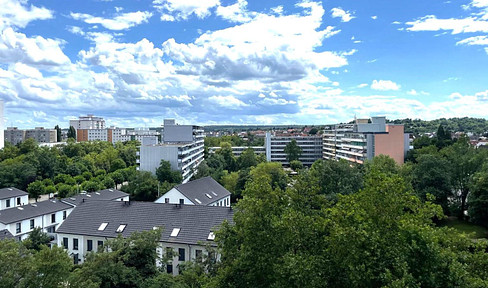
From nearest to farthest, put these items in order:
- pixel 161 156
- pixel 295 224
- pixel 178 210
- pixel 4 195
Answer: pixel 295 224, pixel 178 210, pixel 4 195, pixel 161 156

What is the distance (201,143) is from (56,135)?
3982 inches

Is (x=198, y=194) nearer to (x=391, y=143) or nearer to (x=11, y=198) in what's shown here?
(x=11, y=198)

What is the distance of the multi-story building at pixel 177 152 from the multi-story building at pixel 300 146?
25396mm

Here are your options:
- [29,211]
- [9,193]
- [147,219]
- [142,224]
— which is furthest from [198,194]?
[9,193]

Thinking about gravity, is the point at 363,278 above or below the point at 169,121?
below

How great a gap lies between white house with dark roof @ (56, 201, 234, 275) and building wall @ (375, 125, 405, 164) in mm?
47673

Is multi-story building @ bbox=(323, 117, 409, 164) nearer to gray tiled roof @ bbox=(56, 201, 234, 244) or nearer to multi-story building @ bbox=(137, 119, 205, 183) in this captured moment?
multi-story building @ bbox=(137, 119, 205, 183)

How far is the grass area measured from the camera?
121 ft

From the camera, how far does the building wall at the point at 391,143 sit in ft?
225

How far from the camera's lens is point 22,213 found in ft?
120

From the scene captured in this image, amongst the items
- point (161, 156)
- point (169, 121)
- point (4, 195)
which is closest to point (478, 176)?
point (161, 156)

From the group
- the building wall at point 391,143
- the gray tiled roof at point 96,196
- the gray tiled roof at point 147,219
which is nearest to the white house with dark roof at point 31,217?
the gray tiled roof at point 96,196

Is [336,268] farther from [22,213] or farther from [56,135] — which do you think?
[56,135]

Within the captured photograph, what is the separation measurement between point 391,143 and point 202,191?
4305 cm
